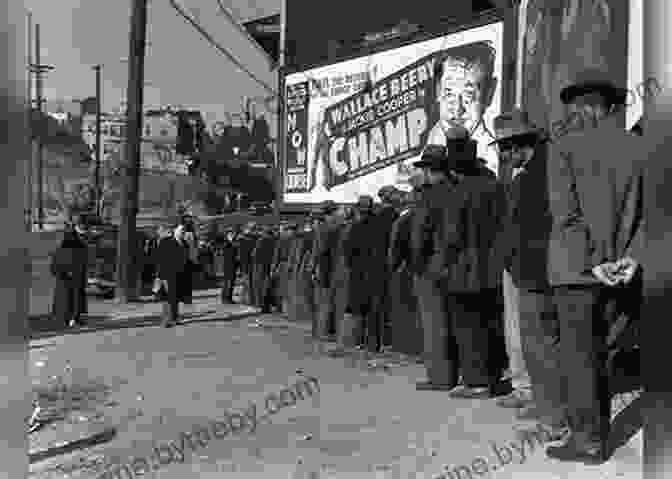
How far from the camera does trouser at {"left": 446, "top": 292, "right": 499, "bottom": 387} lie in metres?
5.87

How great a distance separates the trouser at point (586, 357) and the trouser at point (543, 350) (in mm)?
630

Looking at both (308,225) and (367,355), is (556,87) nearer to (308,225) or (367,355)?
(367,355)

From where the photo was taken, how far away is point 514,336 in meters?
5.79

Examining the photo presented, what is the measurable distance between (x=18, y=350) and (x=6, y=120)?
0.72 metres

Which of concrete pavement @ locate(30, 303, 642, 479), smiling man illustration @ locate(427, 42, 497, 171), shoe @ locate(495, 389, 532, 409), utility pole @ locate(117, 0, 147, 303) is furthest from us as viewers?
utility pole @ locate(117, 0, 147, 303)

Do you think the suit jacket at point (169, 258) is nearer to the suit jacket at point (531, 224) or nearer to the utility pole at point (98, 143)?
the suit jacket at point (531, 224)

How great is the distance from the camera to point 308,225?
37.1 ft

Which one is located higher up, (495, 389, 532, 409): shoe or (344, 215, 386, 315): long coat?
(344, 215, 386, 315): long coat

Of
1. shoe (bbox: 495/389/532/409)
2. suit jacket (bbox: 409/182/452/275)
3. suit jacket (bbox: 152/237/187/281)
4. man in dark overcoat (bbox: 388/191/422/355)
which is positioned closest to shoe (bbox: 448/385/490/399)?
shoe (bbox: 495/389/532/409)

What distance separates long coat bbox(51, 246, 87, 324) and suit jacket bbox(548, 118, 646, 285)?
9.44 m

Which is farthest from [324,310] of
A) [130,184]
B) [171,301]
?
[130,184]

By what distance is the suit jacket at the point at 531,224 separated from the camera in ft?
15.4

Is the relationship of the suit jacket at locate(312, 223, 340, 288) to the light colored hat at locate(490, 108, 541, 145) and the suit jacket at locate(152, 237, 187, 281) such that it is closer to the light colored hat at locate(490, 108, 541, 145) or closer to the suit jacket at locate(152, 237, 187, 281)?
the suit jacket at locate(152, 237, 187, 281)

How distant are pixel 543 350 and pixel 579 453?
0.91 metres
